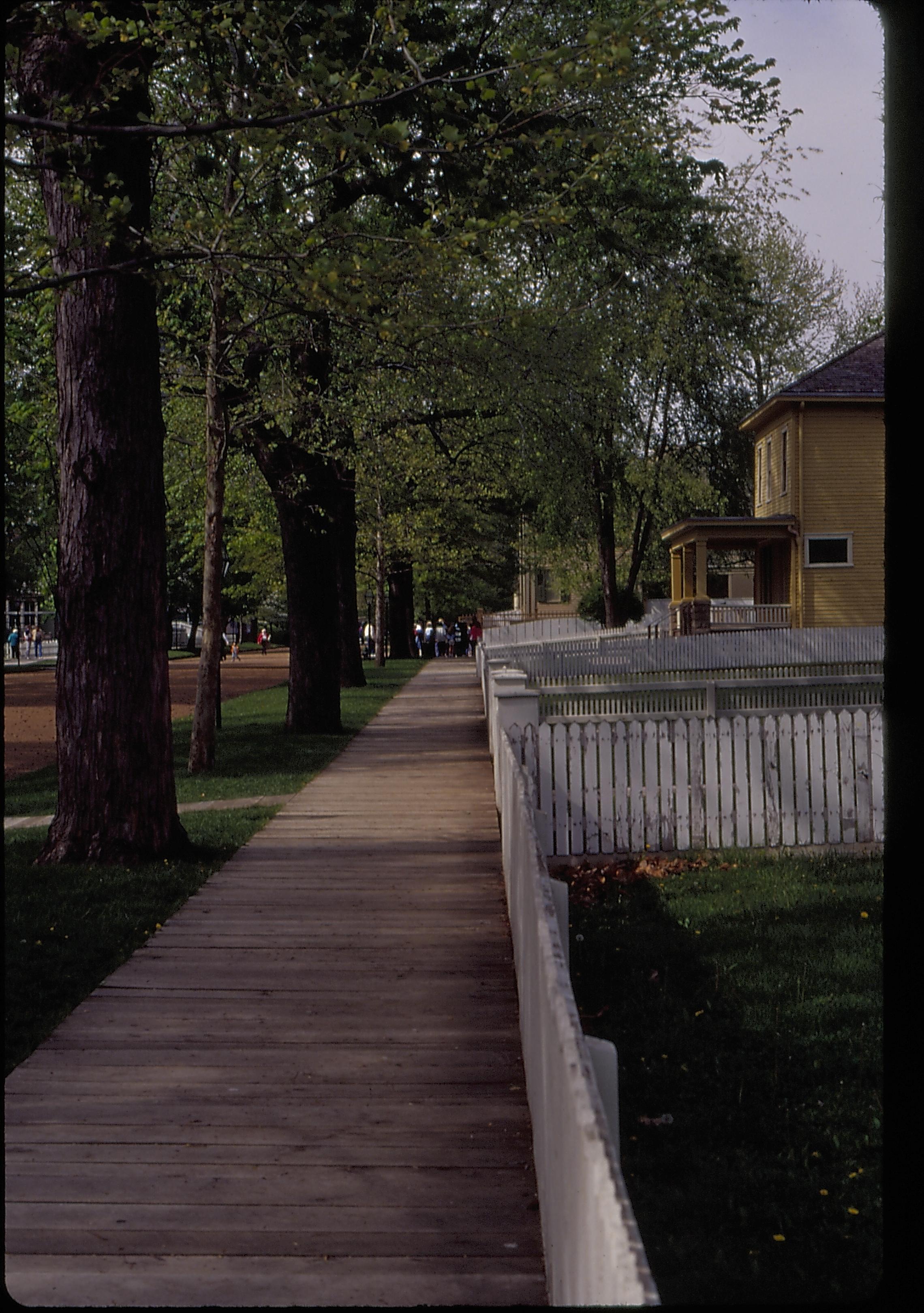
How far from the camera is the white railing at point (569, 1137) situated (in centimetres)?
214

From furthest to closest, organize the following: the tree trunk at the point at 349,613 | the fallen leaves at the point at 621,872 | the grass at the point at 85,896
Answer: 1. the tree trunk at the point at 349,613
2. the fallen leaves at the point at 621,872
3. the grass at the point at 85,896

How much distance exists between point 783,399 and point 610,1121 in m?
37.5

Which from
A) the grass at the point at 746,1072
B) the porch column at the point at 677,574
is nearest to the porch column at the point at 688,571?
the porch column at the point at 677,574

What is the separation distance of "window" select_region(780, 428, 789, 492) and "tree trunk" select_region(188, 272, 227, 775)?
2649 cm

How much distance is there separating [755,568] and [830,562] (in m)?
6.49

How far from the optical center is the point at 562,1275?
3.17m

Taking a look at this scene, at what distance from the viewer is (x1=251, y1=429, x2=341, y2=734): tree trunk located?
21.3m

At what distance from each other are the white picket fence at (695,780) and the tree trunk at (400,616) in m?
48.2

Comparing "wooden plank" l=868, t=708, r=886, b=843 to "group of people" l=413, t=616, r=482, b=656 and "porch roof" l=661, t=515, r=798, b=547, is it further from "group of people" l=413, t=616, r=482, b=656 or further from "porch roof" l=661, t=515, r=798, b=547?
"group of people" l=413, t=616, r=482, b=656

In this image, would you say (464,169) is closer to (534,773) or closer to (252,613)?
(534,773)

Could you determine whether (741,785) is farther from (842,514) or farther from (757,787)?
(842,514)

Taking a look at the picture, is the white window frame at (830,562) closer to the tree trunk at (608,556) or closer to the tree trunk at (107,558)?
the tree trunk at (608,556)

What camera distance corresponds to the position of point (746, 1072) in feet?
19.4

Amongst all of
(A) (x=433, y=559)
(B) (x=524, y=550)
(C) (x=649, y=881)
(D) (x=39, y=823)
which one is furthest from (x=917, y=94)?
(B) (x=524, y=550)
